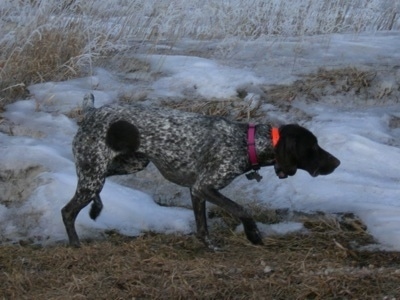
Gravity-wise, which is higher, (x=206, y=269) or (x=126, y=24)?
(x=206, y=269)

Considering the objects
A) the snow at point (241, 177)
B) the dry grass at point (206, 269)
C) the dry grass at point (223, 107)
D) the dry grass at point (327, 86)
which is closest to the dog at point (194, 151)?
the dry grass at point (206, 269)

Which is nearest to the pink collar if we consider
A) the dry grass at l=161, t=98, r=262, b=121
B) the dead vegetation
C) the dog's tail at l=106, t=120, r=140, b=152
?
the dog's tail at l=106, t=120, r=140, b=152

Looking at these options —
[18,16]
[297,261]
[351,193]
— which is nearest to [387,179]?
[351,193]

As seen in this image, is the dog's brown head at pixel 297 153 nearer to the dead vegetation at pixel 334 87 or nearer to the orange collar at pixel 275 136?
the orange collar at pixel 275 136

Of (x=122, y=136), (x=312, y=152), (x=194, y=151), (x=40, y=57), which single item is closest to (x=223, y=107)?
(x=40, y=57)

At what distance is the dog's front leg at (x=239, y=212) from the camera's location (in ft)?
17.5

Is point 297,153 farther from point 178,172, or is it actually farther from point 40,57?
point 40,57

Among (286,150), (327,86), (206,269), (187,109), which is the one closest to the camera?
(206,269)

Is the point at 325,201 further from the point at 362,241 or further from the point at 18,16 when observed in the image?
the point at 18,16

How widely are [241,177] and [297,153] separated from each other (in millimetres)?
1434

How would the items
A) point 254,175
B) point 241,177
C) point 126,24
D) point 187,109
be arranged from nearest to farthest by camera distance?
point 254,175 < point 241,177 < point 187,109 < point 126,24

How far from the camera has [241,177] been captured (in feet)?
21.8

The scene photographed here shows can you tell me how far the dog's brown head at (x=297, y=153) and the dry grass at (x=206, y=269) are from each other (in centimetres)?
48

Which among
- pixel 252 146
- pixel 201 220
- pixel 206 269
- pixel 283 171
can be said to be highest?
pixel 252 146
